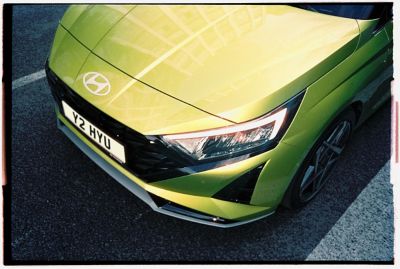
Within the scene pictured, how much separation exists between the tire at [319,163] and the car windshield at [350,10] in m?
0.58

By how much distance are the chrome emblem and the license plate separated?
0.59ft

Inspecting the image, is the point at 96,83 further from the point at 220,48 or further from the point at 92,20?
the point at 220,48

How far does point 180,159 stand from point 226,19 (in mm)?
944

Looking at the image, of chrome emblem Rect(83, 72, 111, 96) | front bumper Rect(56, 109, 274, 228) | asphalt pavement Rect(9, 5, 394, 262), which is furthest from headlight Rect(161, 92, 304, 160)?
asphalt pavement Rect(9, 5, 394, 262)

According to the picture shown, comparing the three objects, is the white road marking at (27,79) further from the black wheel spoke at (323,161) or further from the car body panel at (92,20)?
the black wheel spoke at (323,161)

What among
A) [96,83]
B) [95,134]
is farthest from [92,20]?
[95,134]

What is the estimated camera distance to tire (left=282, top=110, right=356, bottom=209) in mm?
2223

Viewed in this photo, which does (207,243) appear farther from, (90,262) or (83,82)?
(83,82)

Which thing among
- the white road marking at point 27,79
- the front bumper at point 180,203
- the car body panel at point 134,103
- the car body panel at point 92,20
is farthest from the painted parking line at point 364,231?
the white road marking at point 27,79

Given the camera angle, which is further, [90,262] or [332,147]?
[332,147]

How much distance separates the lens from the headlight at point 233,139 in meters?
1.89

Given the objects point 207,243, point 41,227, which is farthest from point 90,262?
point 207,243

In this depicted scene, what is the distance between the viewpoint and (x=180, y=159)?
1.92 meters

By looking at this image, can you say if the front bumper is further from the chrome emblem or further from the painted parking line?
the painted parking line
